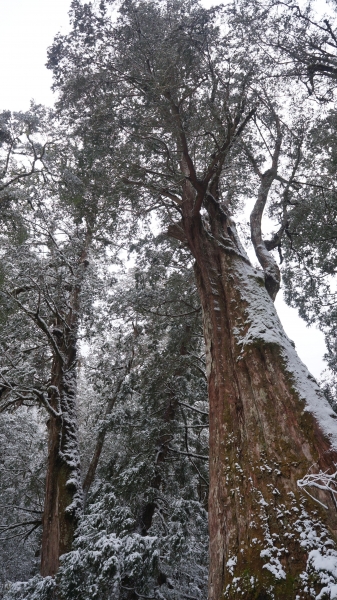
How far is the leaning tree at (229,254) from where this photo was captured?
2.09 meters

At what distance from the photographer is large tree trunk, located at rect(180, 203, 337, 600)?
1.97 meters

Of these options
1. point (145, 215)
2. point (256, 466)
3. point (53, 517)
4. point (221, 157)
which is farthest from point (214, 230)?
point (53, 517)

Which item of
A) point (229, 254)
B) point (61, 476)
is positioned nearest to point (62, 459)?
point (61, 476)

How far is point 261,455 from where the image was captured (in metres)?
2.54

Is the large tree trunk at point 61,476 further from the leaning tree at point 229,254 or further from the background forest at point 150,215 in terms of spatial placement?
the leaning tree at point 229,254

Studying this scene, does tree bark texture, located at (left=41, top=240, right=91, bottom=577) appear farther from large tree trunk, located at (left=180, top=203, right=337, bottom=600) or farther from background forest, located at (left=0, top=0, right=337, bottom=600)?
large tree trunk, located at (left=180, top=203, right=337, bottom=600)

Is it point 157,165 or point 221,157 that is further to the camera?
point 157,165

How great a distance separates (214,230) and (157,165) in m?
2.35

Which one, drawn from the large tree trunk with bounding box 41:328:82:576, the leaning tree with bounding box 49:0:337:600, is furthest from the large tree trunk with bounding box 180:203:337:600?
the large tree trunk with bounding box 41:328:82:576

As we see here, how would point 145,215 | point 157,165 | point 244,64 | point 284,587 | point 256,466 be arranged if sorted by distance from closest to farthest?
point 284,587 < point 256,466 < point 244,64 < point 157,165 < point 145,215

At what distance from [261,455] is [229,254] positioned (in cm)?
295

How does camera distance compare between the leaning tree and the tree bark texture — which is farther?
the tree bark texture

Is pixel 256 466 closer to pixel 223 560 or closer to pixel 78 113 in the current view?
pixel 223 560

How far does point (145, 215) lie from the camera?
823 centimetres
